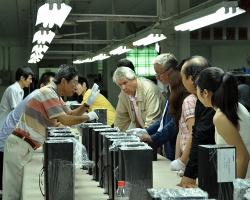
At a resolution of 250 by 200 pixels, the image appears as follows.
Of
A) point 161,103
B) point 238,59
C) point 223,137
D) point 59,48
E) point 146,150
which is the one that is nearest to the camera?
point 146,150

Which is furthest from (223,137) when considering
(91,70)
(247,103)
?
(91,70)

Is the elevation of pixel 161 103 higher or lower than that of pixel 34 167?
higher

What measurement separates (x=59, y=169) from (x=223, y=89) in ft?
2.97

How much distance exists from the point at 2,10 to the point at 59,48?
795cm

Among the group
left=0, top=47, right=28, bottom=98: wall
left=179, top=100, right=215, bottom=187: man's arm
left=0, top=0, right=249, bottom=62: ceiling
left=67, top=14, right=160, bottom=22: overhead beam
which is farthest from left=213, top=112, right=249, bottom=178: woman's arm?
left=0, top=47, right=28, bottom=98: wall

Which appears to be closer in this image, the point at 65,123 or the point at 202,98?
the point at 202,98

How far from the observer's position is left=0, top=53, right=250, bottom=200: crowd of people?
2.36m

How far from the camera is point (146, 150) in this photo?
2.06m

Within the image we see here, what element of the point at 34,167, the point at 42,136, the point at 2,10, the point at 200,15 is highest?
the point at 2,10

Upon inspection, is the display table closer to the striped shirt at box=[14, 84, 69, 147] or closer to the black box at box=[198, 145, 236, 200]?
the striped shirt at box=[14, 84, 69, 147]

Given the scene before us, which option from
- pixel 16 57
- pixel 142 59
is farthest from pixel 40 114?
pixel 16 57

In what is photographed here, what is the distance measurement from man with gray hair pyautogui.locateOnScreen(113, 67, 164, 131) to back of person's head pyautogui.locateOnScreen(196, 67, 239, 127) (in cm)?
169

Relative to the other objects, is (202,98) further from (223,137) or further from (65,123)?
(65,123)

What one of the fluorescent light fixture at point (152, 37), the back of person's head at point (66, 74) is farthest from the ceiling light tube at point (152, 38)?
the back of person's head at point (66, 74)
